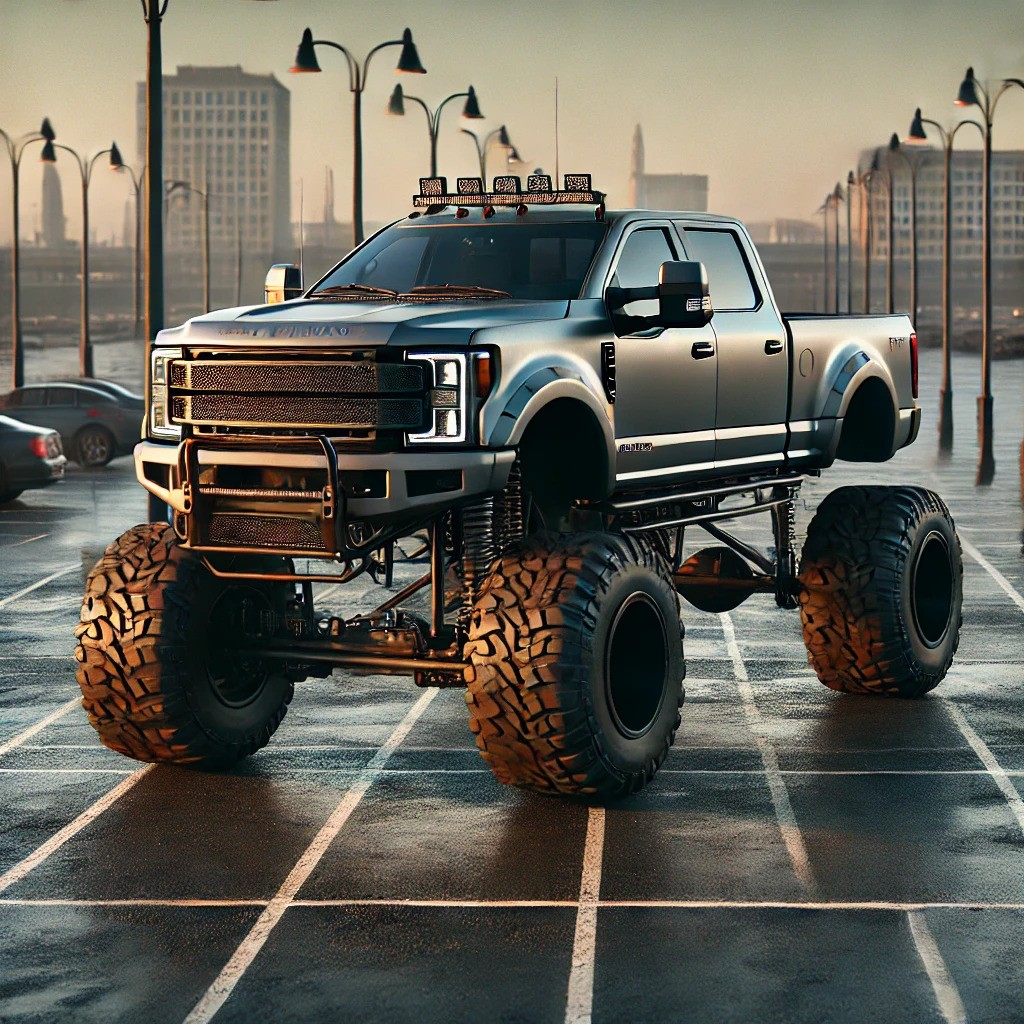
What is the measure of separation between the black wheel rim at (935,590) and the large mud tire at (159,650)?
4.95 meters

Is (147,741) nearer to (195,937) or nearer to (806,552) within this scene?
(195,937)

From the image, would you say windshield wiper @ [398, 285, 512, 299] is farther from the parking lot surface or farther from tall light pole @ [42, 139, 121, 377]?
tall light pole @ [42, 139, 121, 377]

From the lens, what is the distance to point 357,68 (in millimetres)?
37719

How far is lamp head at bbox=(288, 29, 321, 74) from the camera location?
35.2m

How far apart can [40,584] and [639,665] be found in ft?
36.8

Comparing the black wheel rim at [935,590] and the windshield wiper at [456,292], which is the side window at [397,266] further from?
the black wheel rim at [935,590]

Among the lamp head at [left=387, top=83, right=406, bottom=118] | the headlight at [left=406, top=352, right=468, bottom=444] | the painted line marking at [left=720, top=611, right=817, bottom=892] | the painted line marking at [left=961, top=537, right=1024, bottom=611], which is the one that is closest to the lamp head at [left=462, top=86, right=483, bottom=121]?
the lamp head at [left=387, top=83, right=406, bottom=118]

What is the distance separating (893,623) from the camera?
13.5 meters

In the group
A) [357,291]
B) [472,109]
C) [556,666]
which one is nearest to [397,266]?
[357,291]

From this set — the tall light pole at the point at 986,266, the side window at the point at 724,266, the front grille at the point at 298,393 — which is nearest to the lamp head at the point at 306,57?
the tall light pole at the point at 986,266

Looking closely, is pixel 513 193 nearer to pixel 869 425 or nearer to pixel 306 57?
pixel 869 425

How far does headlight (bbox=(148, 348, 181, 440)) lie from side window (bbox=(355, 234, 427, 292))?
1506 mm

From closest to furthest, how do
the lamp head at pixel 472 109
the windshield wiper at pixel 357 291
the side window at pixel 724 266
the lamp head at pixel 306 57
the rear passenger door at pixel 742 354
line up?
1. the windshield wiper at pixel 357 291
2. the rear passenger door at pixel 742 354
3. the side window at pixel 724 266
4. the lamp head at pixel 306 57
5. the lamp head at pixel 472 109

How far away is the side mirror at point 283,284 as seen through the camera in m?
12.2
